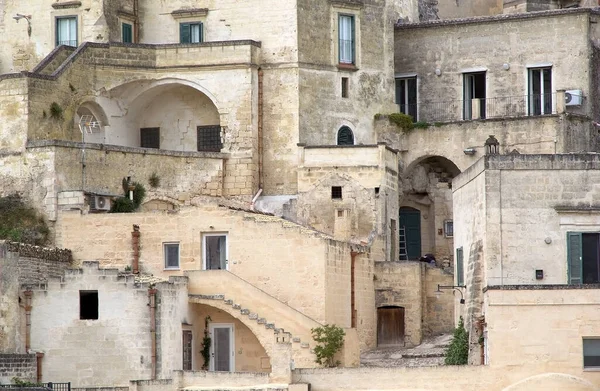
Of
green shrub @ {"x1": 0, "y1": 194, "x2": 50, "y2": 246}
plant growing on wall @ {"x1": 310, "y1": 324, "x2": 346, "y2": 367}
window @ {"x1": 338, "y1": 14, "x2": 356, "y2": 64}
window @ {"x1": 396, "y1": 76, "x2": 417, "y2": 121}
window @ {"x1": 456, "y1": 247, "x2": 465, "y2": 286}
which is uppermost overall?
window @ {"x1": 338, "y1": 14, "x2": 356, "y2": 64}

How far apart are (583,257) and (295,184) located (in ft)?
47.4

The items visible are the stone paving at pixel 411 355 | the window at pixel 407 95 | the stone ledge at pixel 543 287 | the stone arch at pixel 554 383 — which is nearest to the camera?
the stone arch at pixel 554 383

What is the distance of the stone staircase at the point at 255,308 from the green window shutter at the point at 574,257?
279 inches

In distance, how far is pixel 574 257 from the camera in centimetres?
5000

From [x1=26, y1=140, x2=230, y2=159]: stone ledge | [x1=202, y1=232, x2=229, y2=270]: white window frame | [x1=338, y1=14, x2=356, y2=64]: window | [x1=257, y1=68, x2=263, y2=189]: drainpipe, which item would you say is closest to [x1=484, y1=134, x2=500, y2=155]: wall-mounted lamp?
[x1=338, y1=14, x2=356, y2=64]: window

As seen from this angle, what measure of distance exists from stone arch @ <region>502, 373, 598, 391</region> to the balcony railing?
17953 millimetres

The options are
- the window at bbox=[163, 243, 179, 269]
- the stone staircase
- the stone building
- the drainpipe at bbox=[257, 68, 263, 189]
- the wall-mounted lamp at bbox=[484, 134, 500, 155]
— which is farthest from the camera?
the drainpipe at bbox=[257, 68, 263, 189]

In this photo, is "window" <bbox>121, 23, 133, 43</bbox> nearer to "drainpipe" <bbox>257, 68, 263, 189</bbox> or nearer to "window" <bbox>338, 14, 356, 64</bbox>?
"drainpipe" <bbox>257, 68, 263, 189</bbox>

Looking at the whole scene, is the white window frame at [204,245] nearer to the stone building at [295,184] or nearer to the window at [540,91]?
the stone building at [295,184]

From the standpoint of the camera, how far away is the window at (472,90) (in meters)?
66.4

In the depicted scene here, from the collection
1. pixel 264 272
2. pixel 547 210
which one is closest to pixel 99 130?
pixel 264 272

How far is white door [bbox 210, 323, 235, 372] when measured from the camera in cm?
5350

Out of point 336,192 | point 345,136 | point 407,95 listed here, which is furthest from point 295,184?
point 407,95

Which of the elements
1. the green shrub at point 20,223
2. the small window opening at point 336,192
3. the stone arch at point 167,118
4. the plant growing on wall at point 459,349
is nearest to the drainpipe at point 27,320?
the green shrub at point 20,223
